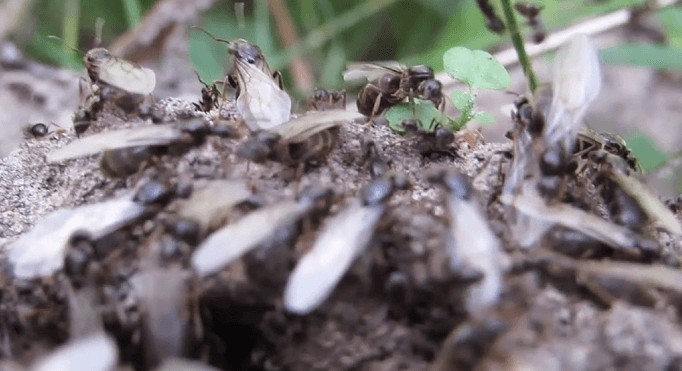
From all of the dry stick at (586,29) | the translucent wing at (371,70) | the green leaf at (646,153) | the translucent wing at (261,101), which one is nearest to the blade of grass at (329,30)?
the dry stick at (586,29)

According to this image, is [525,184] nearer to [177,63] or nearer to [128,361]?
[128,361]

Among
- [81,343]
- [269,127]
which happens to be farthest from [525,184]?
[81,343]

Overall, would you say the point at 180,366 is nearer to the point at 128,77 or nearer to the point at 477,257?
the point at 477,257

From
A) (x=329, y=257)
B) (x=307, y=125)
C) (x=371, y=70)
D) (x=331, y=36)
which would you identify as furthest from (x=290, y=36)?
Answer: (x=329, y=257)

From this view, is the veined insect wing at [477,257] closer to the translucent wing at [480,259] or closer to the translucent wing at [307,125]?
the translucent wing at [480,259]

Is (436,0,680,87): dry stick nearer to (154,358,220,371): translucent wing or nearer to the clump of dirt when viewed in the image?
the clump of dirt

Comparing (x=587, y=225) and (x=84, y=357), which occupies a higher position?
(x=587, y=225)
